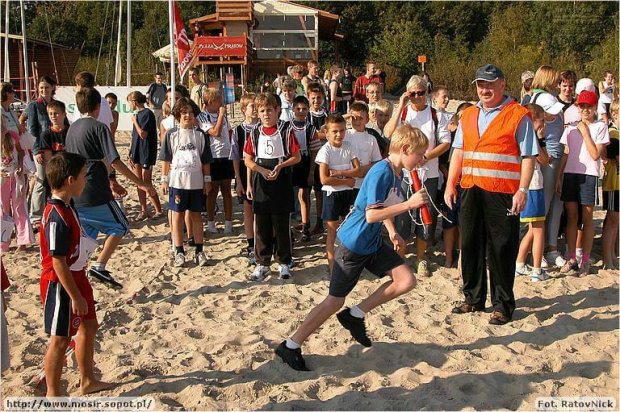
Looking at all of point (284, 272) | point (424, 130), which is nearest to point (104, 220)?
point (284, 272)

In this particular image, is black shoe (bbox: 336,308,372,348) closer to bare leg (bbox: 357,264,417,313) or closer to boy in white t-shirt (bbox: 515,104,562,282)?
bare leg (bbox: 357,264,417,313)

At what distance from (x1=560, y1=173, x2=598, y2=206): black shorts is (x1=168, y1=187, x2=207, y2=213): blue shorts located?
404 centimetres

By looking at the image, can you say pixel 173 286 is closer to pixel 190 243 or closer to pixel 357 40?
pixel 190 243

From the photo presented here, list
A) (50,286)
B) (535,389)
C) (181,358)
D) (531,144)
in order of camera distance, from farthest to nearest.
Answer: (531,144) → (181,358) → (535,389) → (50,286)

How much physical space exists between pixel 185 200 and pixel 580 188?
4.32m

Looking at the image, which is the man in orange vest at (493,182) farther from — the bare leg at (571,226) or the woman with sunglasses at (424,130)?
the bare leg at (571,226)

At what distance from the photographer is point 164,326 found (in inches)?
199

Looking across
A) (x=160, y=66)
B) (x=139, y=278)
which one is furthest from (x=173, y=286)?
(x=160, y=66)

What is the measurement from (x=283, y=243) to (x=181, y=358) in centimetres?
218

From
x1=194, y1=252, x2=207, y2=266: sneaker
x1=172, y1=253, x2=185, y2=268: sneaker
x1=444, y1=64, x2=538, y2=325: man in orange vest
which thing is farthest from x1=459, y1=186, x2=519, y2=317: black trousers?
x1=172, y1=253, x2=185, y2=268: sneaker

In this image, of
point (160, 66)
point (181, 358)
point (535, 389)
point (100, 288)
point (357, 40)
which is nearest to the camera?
→ point (535, 389)

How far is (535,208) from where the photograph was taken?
6.07 m

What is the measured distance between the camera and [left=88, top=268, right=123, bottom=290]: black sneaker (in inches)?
237

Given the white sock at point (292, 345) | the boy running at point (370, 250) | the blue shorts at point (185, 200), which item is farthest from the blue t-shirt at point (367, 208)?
the blue shorts at point (185, 200)
